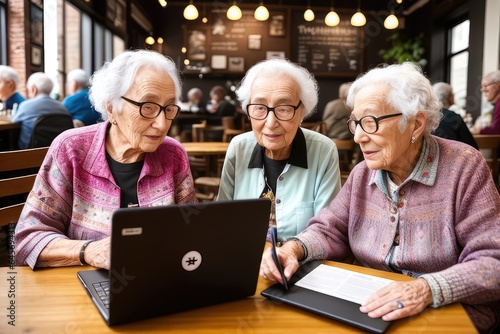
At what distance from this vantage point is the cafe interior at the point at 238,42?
17.5ft

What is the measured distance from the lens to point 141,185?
1.63m

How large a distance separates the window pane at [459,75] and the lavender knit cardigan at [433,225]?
6.86 meters

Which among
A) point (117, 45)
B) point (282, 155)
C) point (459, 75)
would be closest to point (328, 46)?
point (459, 75)

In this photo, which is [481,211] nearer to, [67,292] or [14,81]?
[67,292]

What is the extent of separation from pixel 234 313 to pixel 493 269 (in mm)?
714

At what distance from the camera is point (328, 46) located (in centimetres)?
1002

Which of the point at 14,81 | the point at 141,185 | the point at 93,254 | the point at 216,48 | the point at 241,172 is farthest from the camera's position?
the point at 216,48

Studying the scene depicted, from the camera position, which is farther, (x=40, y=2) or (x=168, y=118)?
(x=40, y=2)

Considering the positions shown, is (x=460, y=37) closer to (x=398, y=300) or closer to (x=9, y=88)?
(x=9, y=88)

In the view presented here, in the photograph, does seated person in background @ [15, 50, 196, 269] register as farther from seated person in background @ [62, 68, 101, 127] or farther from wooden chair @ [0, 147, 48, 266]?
seated person in background @ [62, 68, 101, 127]

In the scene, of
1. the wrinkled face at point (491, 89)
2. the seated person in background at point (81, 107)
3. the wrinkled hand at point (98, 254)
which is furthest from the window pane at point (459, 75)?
the wrinkled hand at point (98, 254)

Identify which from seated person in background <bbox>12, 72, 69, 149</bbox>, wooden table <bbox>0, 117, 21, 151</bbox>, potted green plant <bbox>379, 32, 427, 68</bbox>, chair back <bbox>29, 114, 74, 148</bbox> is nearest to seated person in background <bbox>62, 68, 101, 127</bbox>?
seated person in background <bbox>12, 72, 69, 149</bbox>

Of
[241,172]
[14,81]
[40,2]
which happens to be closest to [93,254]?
[241,172]

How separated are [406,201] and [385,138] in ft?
0.71
